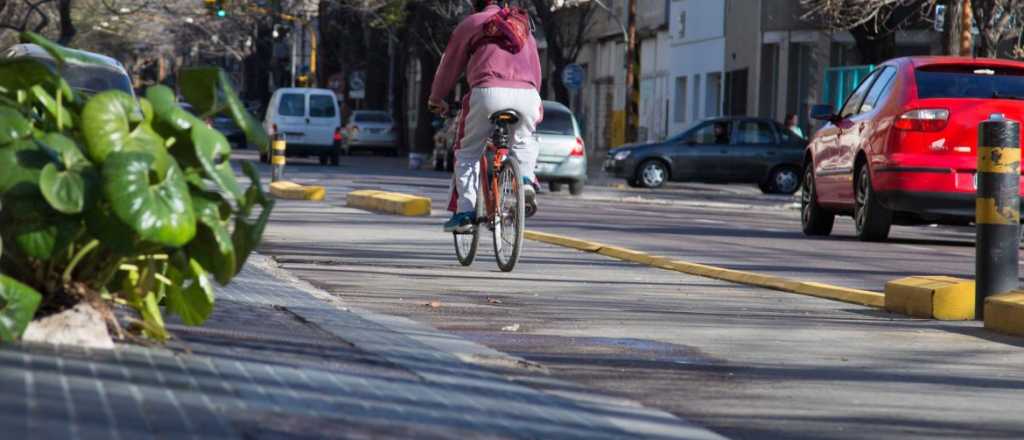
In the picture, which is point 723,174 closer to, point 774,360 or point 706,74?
point 706,74

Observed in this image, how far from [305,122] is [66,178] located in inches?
1520

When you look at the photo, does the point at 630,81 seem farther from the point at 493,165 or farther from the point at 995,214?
the point at 995,214

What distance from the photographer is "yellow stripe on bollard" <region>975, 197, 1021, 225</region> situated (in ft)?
29.4

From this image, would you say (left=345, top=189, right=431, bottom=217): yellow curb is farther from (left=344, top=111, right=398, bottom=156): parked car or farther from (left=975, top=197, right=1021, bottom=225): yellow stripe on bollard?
(left=344, top=111, right=398, bottom=156): parked car

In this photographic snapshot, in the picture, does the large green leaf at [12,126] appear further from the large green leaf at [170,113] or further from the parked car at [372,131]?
the parked car at [372,131]

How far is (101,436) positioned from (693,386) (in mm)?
2583

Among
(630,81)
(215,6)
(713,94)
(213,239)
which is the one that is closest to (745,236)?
(213,239)

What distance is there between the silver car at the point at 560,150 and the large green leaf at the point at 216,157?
77.7 feet

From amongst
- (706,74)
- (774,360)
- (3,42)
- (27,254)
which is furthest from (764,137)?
(3,42)

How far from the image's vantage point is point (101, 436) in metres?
4.15

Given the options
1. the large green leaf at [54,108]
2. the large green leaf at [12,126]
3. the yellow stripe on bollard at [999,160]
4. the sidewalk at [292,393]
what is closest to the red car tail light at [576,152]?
the yellow stripe on bollard at [999,160]

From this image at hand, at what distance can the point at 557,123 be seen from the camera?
99.1 ft

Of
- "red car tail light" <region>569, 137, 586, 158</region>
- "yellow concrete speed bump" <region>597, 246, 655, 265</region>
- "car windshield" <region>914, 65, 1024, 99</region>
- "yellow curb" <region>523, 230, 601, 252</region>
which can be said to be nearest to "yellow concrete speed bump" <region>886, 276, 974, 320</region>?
"yellow concrete speed bump" <region>597, 246, 655, 265</region>

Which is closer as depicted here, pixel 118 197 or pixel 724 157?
pixel 118 197
